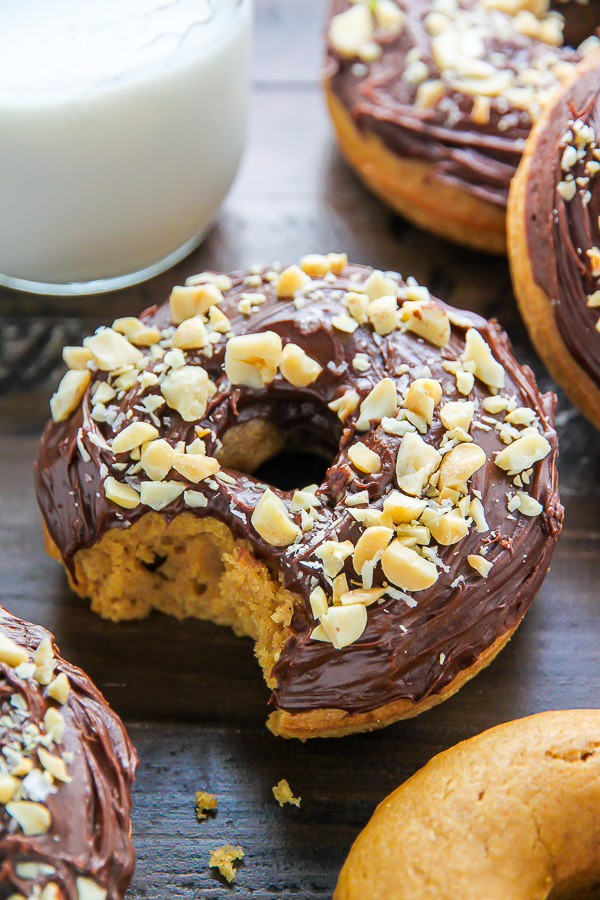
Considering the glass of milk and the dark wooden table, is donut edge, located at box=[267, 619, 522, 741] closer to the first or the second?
the dark wooden table

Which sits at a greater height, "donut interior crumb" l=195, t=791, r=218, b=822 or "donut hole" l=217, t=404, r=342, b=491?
"donut hole" l=217, t=404, r=342, b=491

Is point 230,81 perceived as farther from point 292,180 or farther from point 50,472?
point 50,472

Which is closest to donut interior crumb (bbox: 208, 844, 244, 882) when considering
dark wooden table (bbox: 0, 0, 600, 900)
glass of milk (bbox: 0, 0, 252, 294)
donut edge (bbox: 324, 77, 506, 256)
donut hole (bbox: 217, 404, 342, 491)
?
dark wooden table (bbox: 0, 0, 600, 900)

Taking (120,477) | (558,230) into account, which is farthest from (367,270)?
(120,477)

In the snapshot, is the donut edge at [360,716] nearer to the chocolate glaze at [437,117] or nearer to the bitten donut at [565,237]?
the bitten donut at [565,237]

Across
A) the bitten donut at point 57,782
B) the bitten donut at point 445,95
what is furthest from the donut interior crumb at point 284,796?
the bitten donut at point 445,95

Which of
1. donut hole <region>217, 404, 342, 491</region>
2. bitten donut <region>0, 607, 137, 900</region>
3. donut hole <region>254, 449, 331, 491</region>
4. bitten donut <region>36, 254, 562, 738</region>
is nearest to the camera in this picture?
bitten donut <region>0, 607, 137, 900</region>
